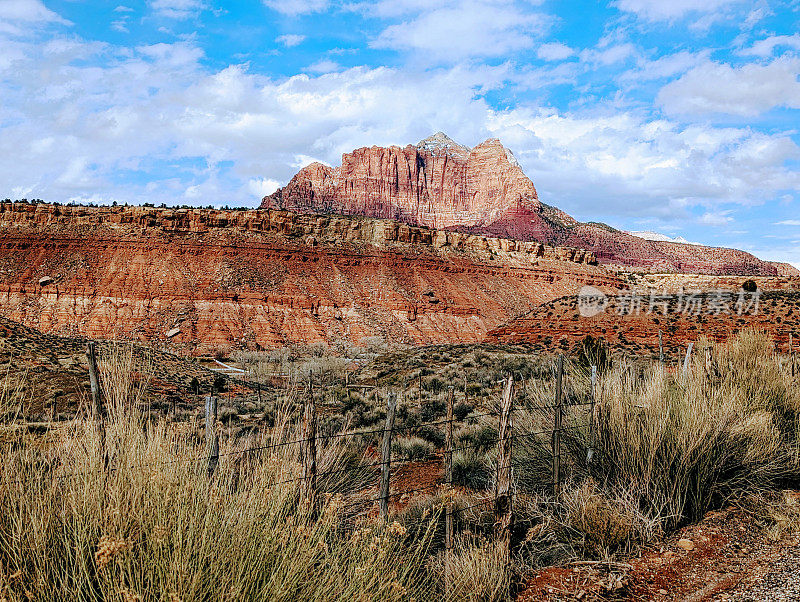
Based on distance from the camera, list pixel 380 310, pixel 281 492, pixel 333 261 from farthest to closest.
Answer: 1. pixel 333 261
2. pixel 380 310
3. pixel 281 492

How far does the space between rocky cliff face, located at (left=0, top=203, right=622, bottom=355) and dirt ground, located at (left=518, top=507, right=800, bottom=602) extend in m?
38.8

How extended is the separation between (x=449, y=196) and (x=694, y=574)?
148 metres

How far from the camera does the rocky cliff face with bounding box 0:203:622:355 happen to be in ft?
144

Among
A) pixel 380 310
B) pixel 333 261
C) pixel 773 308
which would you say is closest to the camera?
pixel 773 308

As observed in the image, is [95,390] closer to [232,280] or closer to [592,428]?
[592,428]

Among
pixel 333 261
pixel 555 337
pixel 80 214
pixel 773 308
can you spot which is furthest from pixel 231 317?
pixel 773 308

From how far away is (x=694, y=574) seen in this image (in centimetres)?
482

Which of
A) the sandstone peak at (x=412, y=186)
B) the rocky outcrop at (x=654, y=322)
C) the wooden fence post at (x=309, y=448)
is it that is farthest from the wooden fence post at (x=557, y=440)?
the sandstone peak at (x=412, y=186)

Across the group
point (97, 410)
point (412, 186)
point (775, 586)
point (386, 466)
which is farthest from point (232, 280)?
point (412, 186)

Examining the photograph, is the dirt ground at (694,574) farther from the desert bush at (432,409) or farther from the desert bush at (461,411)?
the desert bush at (432,409)

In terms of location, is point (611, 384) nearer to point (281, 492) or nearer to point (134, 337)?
point (281, 492)

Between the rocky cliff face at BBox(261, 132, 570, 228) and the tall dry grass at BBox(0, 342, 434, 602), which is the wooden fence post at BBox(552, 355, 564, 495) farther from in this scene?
the rocky cliff face at BBox(261, 132, 570, 228)

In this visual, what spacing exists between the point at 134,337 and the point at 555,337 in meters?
31.1

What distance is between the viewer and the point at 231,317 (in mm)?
44844
